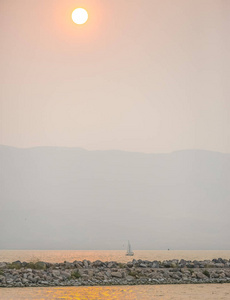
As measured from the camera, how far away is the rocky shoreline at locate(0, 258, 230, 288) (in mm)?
8906

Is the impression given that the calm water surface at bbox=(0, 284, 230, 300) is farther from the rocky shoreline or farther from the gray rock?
the gray rock

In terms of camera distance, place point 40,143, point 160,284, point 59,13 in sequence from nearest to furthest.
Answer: point 160,284, point 59,13, point 40,143

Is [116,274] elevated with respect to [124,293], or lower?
elevated

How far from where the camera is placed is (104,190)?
13.8 m

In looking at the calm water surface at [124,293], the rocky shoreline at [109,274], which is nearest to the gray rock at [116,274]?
the rocky shoreline at [109,274]

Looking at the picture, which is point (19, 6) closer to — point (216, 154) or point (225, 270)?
point (216, 154)

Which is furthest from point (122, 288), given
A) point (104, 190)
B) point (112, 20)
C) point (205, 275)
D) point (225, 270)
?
point (112, 20)

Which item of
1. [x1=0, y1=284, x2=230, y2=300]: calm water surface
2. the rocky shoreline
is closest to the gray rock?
the rocky shoreline

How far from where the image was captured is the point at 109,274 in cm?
961

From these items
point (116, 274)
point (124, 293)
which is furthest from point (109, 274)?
point (124, 293)

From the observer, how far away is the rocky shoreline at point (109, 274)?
8.91m

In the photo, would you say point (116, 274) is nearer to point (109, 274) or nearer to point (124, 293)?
point (109, 274)

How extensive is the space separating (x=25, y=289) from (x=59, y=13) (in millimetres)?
6417

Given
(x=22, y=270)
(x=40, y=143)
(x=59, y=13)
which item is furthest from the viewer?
(x=40, y=143)
